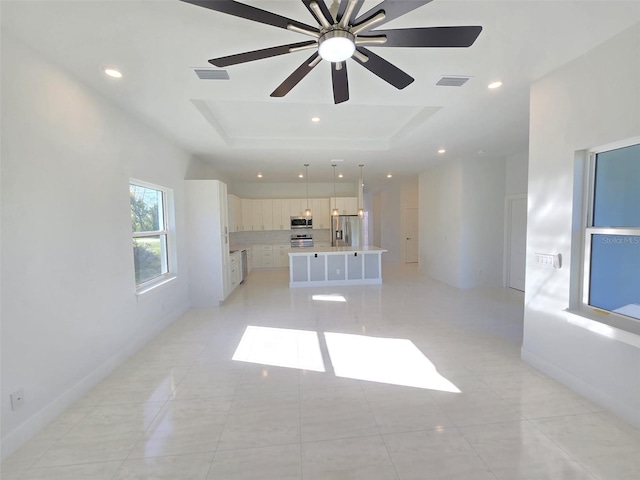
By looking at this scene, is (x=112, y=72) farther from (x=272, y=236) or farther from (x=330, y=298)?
(x=272, y=236)

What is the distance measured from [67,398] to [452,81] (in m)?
4.39

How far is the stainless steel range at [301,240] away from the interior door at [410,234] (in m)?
3.35

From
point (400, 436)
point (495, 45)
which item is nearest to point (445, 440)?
point (400, 436)

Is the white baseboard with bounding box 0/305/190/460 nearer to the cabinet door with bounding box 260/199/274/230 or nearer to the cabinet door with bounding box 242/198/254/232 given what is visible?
the cabinet door with bounding box 242/198/254/232

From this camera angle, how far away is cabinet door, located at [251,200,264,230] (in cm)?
867

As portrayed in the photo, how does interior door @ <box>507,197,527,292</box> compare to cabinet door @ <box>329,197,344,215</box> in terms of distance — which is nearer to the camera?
interior door @ <box>507,197,527,292</box>

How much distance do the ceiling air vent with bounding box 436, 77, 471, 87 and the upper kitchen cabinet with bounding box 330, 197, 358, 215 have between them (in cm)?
597

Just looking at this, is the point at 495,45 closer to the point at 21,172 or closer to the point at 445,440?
the point at 445,440

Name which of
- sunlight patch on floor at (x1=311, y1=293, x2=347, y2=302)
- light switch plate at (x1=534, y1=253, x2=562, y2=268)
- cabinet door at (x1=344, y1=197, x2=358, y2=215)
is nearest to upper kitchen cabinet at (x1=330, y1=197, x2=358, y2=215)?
cabinet door at (x1=344, y1=197, x2=358, y2=215)

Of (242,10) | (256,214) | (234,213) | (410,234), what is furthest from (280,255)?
(242,10)

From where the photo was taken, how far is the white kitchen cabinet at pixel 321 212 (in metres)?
8.95

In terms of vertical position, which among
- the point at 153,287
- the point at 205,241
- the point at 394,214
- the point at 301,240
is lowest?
the point at 153,287

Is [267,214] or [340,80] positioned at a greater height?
[340,80]

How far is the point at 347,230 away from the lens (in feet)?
28.4
